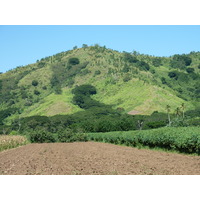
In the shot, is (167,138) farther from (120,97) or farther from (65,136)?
(120,97)

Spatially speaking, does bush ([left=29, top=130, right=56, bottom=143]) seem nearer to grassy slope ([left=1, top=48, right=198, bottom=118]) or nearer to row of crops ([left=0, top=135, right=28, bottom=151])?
row of crops ([left=0, top=135, right=28, bottom=151])

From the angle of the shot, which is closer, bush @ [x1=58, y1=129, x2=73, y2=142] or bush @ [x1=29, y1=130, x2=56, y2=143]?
bush @ [x1=29, y1=130, x2=56, y2=143]

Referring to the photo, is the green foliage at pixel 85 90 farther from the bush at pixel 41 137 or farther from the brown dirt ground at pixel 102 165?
the brown dirt ground at pixel 102 165

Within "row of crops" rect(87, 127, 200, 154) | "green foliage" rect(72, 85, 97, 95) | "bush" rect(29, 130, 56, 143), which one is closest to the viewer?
"row of crops" rect(87, 127, 200, 154)

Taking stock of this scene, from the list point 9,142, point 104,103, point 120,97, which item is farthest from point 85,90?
point 9,142

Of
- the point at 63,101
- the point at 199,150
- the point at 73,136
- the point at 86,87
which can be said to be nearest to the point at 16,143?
the point at 73,136

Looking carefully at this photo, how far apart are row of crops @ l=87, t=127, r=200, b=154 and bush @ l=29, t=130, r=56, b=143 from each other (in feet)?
54.3

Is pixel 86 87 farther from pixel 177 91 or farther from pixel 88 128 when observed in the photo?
pixel 88 128

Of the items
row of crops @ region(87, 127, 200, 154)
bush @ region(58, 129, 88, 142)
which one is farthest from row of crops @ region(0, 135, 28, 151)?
row of crops @ region(87, 127, 200, 154)

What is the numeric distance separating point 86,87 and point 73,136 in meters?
109

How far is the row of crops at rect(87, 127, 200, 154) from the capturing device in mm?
36013

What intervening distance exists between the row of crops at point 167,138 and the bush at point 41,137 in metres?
16.6

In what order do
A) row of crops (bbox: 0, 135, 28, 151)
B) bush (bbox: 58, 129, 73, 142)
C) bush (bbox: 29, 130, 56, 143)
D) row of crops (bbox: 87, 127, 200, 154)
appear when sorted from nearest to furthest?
row of crops (bbox: 87, 127, 200, 154), row of crops (bbox: 0, 135, 28, 151), bush (bbox: 29, 130, 56, 143), bush (bbox: 58, 129, 73, 142)

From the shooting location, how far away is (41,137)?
75.3m
